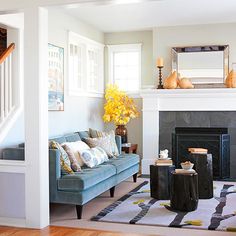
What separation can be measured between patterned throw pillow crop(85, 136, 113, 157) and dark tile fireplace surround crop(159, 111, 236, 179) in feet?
5.14

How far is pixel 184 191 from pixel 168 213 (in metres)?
0.31

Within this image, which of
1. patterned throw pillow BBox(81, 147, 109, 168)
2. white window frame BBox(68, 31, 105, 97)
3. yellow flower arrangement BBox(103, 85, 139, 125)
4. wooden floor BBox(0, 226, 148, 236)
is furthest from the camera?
yellow flower arrangement BBox(103, 85, 139, 125)

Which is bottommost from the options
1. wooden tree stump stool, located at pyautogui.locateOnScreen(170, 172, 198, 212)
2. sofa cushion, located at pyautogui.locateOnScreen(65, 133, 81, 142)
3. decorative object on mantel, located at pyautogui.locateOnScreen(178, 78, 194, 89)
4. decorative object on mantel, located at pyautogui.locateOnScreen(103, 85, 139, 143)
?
wooden tree stump stool, located at pyautogui.locateOnScreen(170, 172, 198, 212)

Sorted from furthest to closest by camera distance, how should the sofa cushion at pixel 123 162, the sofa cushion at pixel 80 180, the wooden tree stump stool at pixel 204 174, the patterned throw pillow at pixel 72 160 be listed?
the sofa cushion at pixel 123 162, the wooden tree stump stool at pixel 204 174, the patterned throw pillow at pixel 72 160, the sofa cushion at pixel 80 180

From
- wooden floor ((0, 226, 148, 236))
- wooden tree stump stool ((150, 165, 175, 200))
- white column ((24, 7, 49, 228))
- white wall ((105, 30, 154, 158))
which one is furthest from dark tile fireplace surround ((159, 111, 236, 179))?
white column ((24, 7, 49, 228))

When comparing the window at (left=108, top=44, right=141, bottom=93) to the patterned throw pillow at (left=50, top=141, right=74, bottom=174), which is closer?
the patterned throw pillow at (left=50, top=141, right=74, bottom=174)

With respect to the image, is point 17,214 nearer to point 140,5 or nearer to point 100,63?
point 140,5

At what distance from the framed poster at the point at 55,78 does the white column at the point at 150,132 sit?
69.4 inches

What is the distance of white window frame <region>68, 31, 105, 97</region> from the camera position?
688 centimetres

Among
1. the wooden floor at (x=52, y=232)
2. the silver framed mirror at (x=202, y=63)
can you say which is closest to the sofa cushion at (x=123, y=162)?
the wooden floor at (x=52, y=232)

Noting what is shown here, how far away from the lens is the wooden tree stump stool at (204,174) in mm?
5445

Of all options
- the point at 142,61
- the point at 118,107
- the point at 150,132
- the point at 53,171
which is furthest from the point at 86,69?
the point at 53,171

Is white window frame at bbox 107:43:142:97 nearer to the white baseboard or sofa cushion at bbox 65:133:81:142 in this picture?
sofa cushion at bbox 65:133:81:142

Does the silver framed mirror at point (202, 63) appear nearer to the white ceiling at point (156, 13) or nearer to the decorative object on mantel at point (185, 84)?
the decorative object on mantel at point (185, 84)
